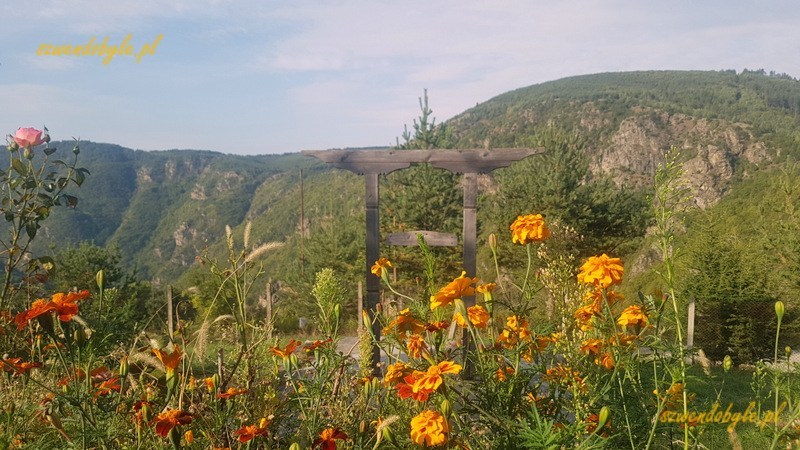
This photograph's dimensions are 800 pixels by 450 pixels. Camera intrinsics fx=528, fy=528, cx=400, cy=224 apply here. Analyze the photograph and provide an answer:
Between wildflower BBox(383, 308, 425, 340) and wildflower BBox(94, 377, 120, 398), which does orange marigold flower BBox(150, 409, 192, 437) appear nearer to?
wildflower BBox(94, 377, 120, 398)

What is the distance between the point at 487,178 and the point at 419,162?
67.5 m

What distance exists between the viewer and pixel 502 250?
16.7 meters

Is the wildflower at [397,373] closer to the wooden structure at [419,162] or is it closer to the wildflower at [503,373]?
the wildflower at [503,373]

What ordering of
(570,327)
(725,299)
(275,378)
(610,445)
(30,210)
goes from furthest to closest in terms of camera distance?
(725,299) < (30,210) < (275,378) < (570,327) < (610,445)

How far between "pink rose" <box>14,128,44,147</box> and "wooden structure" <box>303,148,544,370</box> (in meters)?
3.77

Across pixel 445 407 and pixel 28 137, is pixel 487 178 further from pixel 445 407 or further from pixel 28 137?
pixel 445 407

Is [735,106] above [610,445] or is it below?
above

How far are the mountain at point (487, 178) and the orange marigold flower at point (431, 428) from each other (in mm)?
16257

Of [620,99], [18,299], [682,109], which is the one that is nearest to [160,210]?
[620,99]

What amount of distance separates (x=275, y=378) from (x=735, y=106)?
306 feet

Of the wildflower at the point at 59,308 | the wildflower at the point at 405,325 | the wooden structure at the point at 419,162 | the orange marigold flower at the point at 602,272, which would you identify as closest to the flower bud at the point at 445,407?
the wildflower at the point at 405,325

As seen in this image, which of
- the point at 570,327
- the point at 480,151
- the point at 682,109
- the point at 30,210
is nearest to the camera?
the point at 570,327

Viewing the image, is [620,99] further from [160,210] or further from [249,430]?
[160,210]

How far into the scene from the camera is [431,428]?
3.95ft
